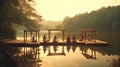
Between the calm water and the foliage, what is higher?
the foliage

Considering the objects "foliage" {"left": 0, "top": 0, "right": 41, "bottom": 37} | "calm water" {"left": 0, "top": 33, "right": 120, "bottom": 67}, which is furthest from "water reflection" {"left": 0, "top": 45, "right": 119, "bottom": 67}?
"foliage" {"left": 0, "top": 0, "right": 41, "bottom": 37}

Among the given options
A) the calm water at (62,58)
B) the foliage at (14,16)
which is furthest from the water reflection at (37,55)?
the foliage at (14,16)

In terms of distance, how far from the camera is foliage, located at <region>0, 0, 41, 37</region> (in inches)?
1635

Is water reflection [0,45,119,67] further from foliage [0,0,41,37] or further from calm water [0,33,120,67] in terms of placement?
foliage [0,0,41,37]

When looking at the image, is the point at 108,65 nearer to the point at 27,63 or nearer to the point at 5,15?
the point at 27,63

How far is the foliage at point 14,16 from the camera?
41541 mm

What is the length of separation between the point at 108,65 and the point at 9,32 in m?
25.9

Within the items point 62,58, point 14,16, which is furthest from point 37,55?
point 14,16

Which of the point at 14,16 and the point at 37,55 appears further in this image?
the point at 14,16

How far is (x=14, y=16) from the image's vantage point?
160 feet

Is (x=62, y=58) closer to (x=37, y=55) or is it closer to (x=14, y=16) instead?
(x=37, y=55)

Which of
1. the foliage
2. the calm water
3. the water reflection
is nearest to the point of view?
the calm water

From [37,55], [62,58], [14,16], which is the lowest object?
[62,58]

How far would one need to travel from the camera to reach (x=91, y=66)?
2677 centimetres
